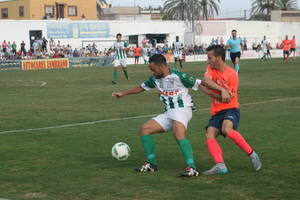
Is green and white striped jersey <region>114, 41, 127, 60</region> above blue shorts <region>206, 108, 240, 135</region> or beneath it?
above

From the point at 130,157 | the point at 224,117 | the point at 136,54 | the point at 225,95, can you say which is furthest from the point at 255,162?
the point at 136,54

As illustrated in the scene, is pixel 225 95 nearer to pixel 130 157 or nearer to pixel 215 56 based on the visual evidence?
pixel 215 56

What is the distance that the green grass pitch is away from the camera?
7160 millimetres

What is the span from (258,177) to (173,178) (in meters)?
1.01

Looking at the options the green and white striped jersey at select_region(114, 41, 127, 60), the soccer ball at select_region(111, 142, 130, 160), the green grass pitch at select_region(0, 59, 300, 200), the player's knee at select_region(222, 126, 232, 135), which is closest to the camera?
the green grass pitch at select_region(0, 59, 300, 200)

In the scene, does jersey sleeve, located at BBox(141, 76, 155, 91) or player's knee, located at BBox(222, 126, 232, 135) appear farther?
jersey sleeve, located at BBox(141, 76, 155, 91)

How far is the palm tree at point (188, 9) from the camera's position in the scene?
9125 cm

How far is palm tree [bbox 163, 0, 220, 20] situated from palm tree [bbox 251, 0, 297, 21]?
847cm

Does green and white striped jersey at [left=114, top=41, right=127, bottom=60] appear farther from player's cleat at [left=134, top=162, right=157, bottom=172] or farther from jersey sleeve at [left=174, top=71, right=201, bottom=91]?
jersey sleeve at [left=174, top=71, right=201, bottom=91]

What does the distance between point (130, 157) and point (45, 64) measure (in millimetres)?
40258

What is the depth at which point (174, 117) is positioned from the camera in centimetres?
811

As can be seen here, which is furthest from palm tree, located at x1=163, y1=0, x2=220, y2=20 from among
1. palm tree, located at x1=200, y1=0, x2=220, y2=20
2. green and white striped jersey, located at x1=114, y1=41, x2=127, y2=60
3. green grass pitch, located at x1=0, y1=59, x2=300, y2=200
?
green grass pitch, located at x1=0, y1=59, x2=300, y2=200

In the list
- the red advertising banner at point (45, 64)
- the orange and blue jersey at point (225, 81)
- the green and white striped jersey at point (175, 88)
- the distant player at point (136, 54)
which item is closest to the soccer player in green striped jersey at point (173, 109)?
the green and white striped jersey at point (175, 88)

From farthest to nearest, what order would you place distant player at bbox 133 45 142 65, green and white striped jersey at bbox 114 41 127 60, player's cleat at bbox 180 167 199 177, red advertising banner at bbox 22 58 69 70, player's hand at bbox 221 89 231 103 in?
distant player at bbox 133 45 142 65 < red advertising banner at bbox 22 58 69 70 < green and white striped jersey at bbox 114 41 127 60 < player's cleat at bbox 180 167 199 177 < player's hand at bbox 221 89 231 103
